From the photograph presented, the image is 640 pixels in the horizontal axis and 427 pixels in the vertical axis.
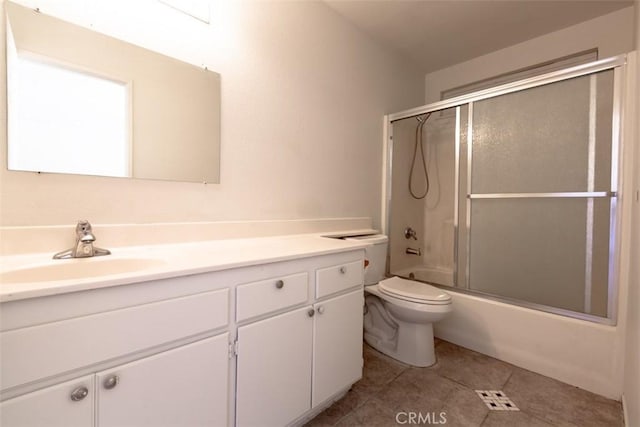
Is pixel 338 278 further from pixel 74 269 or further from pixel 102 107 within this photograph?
pixel 102 107

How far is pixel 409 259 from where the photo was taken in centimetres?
259

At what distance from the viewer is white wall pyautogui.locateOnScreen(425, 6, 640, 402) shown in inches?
57.0

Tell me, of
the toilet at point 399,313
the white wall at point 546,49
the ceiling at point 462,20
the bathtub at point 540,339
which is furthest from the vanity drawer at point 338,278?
the white wall at point 546,49

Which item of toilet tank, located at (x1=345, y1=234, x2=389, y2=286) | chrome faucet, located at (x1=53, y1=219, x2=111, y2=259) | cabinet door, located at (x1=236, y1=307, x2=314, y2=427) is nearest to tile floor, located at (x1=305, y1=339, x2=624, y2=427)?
cabinet door, located at (x1=236, y1=307, x2=314, y2=427)

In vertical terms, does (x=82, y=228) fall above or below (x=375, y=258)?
above

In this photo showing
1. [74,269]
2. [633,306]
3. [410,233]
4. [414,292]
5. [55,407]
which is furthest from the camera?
[410,233]

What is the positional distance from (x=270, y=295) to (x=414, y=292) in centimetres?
107

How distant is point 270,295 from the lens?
39.8 inches

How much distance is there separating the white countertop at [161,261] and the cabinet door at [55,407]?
234mm

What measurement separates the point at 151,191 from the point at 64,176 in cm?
29

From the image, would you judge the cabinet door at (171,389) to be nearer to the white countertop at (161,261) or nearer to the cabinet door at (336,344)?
the white countertop at (161,261)

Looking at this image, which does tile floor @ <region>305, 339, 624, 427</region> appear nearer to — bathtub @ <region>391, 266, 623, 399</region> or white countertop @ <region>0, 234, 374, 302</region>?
bathtub @ <region>391, 266, 623, 399</region>

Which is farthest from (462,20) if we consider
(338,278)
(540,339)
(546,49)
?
(540,339)

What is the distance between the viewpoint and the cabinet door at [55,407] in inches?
22.9
